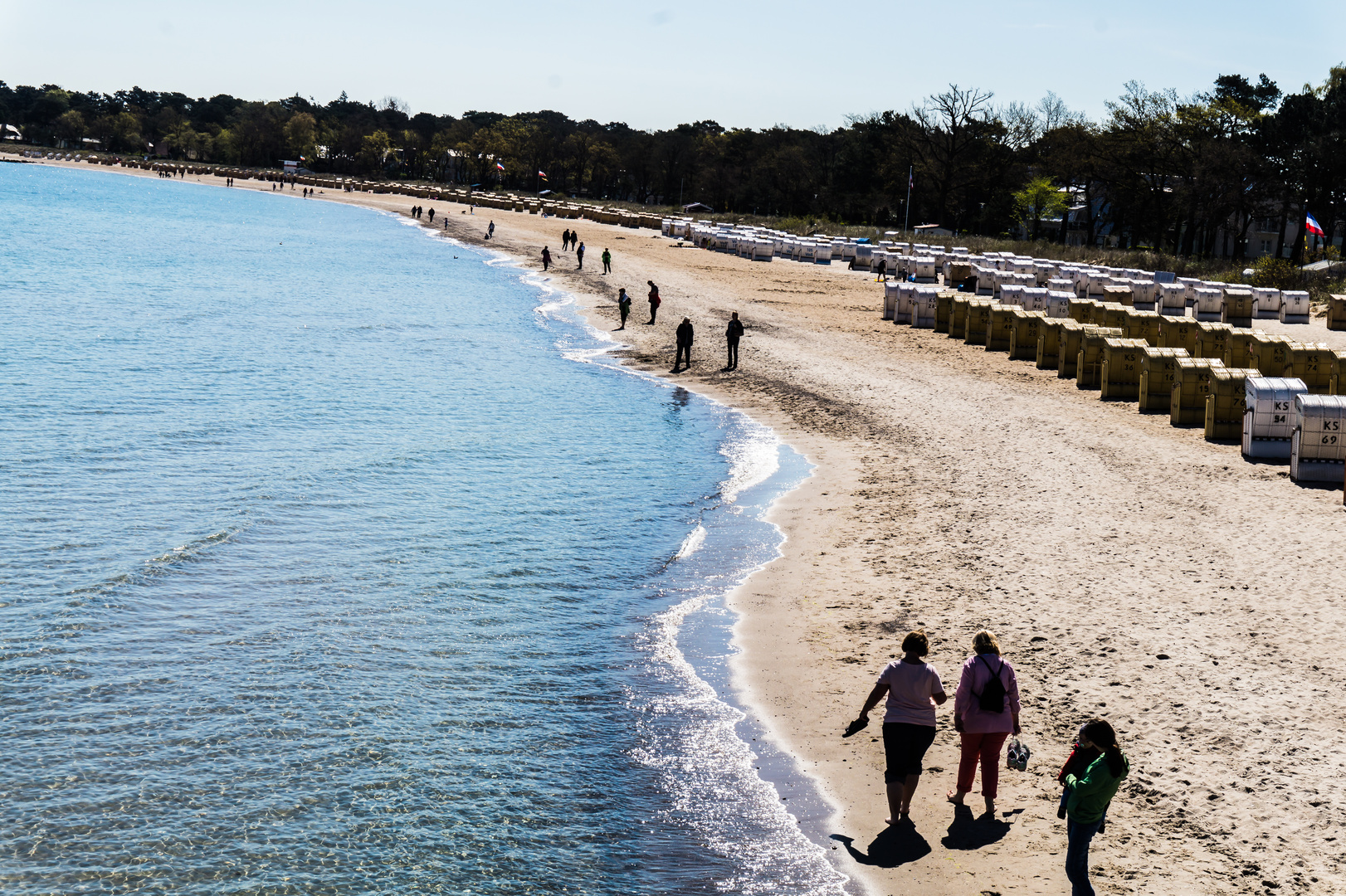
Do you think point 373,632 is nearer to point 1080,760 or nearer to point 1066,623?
point 1066,623

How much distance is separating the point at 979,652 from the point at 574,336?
3677 cm

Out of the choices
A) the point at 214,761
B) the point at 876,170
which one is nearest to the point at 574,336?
the point at 214,761

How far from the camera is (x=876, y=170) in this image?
393ft

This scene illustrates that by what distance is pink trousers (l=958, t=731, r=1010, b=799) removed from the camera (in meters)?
9.91

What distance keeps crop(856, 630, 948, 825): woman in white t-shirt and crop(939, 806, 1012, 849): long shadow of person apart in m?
0.59

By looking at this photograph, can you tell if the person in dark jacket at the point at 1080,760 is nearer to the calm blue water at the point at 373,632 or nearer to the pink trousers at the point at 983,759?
the pink trousers at the point at 983,759

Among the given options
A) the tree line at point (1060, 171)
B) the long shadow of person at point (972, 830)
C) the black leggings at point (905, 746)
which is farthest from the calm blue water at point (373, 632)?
the tree line at point (1060, 171)

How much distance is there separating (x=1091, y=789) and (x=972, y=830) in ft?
7.02

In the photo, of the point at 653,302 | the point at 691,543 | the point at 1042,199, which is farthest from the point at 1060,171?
the point at 691,543

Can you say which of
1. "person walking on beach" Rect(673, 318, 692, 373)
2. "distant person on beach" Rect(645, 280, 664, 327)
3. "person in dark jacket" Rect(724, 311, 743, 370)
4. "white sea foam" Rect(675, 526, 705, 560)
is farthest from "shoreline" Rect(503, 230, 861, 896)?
"distant person on beach" Rect(645, 280, 664, 327)

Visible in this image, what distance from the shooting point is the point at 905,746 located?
9805 mm

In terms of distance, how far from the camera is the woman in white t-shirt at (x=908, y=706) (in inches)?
376

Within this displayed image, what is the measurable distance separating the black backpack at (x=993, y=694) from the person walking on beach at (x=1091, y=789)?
4.01 ft

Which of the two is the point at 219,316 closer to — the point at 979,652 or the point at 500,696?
the point at 500,696
